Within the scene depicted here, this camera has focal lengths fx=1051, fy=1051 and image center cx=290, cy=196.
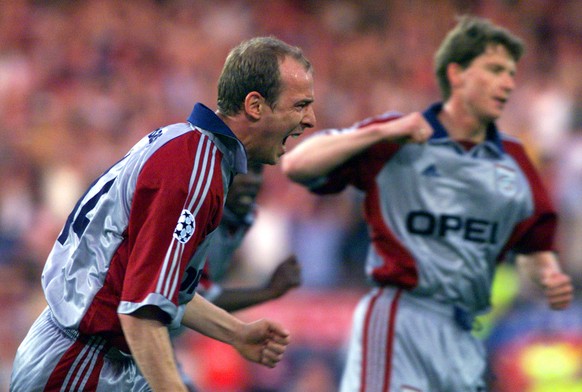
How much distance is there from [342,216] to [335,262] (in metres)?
0.47

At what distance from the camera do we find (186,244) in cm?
295

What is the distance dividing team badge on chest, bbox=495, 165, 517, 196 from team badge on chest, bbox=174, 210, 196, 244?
7.72 ft

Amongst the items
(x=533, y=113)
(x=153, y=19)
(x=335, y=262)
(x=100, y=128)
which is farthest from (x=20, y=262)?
(x=533, y=113)

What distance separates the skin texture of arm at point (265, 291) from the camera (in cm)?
504

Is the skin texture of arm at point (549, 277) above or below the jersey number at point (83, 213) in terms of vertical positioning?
above

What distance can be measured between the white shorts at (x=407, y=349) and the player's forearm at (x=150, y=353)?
6.59 ft

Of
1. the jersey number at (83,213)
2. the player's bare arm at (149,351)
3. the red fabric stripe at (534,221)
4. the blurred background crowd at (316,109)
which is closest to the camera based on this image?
the player's bare arm at (149,351)

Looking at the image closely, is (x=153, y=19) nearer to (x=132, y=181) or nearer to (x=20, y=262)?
(x=20, y=262)

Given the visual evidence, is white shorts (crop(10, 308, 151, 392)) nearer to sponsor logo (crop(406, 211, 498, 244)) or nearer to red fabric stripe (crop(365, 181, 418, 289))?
red fabric stripe (crop(365, 181, 418, 289))

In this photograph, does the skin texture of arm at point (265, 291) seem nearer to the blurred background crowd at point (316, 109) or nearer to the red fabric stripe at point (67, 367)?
the red fabric stripe at point (67, 367)

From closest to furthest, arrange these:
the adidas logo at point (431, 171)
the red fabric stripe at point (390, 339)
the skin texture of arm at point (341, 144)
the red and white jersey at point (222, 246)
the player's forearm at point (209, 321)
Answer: the player's forearm at point (209, 321)
the skin texture of arm at point (341, 144)
the red fabric stripe at point (390, 339)
the adidas logo at point (431, 171)
the red and white jersey at point (222, 246)

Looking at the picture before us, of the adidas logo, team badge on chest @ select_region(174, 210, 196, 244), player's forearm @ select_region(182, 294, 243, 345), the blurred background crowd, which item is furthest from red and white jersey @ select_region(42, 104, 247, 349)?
the blurred background crowd

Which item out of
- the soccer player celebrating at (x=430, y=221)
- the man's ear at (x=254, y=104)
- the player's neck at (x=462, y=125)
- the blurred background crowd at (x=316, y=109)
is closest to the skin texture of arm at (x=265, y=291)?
the soccer player celebrating at (x=430, y=221)

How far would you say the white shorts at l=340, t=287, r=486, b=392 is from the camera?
4.75 m
